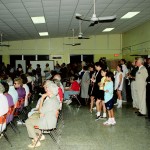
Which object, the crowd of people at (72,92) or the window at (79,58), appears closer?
the crowd of people at (72,92)

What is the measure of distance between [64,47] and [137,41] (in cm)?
495

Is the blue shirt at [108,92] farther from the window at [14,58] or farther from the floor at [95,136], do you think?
the window at [14,58]

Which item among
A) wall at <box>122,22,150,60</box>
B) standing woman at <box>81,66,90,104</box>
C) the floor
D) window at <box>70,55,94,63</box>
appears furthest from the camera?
window at <box>70,55,94,63</box>

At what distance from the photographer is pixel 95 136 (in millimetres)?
4859

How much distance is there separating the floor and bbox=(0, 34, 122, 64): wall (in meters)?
9.63

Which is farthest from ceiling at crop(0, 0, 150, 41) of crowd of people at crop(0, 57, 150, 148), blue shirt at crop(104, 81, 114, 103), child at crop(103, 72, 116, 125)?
blue shirt at crop(104, 81, 114, 103)

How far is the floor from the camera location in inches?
168

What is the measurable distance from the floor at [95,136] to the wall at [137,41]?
5.99 m

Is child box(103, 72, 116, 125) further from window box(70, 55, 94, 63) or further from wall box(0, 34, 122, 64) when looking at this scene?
window box(70, 55, 94, 63)

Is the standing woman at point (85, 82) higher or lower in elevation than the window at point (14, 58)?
lower

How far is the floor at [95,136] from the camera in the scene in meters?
4.28

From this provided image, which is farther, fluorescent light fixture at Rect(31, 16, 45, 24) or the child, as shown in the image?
fluorescent light fixture at Rect(31, 16, 45, 24)

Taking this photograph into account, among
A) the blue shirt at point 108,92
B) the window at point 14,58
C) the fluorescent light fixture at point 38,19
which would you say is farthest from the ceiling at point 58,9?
the window at point 14,58

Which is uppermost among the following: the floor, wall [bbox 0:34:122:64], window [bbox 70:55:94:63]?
wall [bbox 0:34:122:64]
